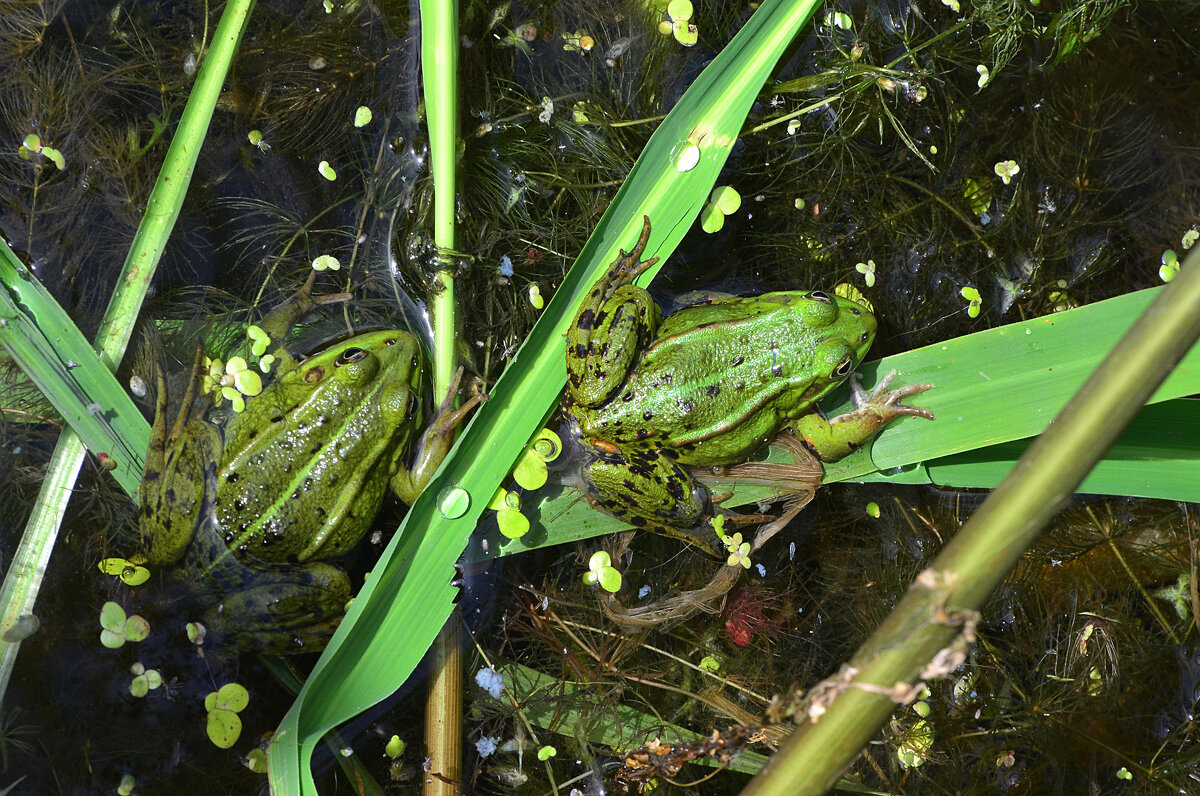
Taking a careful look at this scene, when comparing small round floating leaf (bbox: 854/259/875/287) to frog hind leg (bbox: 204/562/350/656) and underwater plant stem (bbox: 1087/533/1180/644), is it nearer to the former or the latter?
underwater plant stem (bbox: 1087/533/1180/644)

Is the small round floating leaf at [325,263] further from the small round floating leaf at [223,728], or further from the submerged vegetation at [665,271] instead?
the small round floating leaf at [223,728]

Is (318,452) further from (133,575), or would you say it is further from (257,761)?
(257,761)

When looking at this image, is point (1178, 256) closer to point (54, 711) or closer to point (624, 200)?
point (624, 200)

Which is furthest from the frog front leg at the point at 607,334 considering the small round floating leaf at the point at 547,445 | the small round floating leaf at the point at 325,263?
the small round floating leaf at the point at 325,263

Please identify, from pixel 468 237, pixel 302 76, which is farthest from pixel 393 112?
pixel 468 237

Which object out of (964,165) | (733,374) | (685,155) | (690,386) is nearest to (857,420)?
(733,374)

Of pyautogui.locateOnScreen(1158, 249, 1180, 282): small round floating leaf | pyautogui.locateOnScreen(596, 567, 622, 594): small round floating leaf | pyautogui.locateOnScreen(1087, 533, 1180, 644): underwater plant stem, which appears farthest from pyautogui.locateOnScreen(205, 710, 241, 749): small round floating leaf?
pyautogui.locateOnScreen(1158, 249, 1180, 282): small round floating leaf
